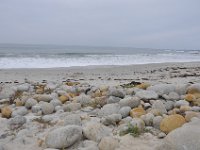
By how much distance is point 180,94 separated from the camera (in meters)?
5.09

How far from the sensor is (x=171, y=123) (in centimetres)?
363

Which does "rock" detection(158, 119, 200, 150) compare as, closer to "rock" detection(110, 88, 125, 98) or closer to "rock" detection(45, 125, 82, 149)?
"rock" detection(45, 125, 82, 149)

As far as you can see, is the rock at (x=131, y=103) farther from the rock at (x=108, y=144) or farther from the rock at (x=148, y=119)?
the rock at (x=108, y=144)

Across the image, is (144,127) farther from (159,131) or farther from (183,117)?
(183,117)

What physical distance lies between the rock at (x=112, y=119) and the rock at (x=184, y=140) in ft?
3.67

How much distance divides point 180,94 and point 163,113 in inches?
41.4

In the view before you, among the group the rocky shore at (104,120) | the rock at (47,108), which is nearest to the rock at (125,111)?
the rocky shore at (104,120)

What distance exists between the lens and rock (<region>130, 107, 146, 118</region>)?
413 centimetres

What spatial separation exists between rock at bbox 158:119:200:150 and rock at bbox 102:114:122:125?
3.67 feet

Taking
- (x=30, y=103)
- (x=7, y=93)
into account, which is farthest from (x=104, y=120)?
(x=7, y=93)

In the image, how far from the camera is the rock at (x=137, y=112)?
4125mm

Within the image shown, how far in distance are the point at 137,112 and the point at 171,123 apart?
65cm

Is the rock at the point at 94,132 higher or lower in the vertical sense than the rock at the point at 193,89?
lower

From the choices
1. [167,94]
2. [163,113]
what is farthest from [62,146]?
[167,94]
